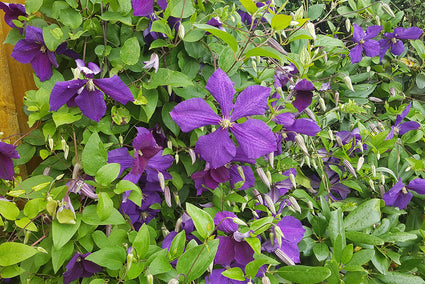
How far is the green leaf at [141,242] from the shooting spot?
0.75 m

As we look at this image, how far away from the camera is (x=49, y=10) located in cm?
91

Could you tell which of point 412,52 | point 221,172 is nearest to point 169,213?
point 221,172

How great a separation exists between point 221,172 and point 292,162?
0.98ft

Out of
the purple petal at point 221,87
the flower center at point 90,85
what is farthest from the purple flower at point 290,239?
the flower center at point 90,85

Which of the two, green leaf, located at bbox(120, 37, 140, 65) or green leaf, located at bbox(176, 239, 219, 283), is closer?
green leaf, located at bbox(176, 239, 219, 283)

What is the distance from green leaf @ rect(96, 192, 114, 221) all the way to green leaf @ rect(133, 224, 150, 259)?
0.26ft

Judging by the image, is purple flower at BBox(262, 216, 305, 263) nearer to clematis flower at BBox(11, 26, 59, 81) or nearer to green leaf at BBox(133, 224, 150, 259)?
green leaf at BBox(133, 224, 150, 259)

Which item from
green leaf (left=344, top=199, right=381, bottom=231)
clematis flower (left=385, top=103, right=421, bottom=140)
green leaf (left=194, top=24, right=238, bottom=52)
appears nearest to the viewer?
green leaf (left=194, top=24, right=238, bottom=52)

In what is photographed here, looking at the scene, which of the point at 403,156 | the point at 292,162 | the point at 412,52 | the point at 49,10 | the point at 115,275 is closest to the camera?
the point at 115,275

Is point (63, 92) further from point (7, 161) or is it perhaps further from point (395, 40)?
point (395, 40)

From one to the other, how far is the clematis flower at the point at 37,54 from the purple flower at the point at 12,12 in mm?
80

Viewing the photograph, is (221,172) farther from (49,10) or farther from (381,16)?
(381,16)

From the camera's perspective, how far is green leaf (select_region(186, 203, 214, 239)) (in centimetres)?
73

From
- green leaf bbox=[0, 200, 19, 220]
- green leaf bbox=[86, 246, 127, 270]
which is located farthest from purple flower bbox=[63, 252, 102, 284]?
green leaf bbox=[0, 200, 19, 220]
